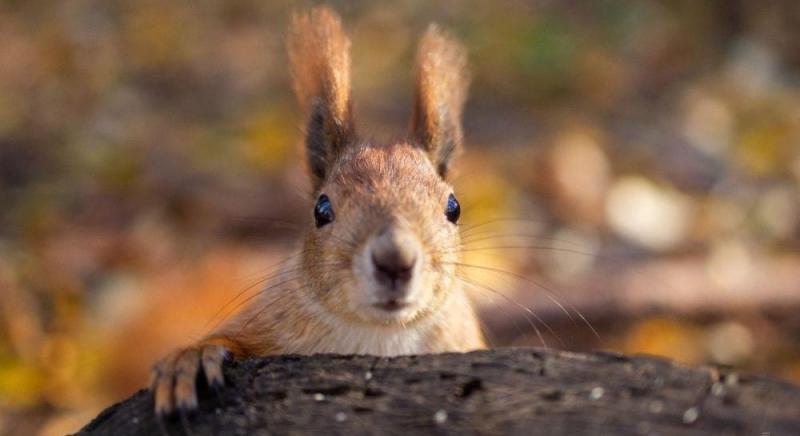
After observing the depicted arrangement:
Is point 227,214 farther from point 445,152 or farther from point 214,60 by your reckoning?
point 445,152

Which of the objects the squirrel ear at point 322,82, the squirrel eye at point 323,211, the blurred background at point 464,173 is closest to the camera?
the squirrel eye at point 323,211

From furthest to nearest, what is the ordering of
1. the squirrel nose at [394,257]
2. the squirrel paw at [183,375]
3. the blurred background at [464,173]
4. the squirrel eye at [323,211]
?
the blurred background at [464,173] < the squirrel eye at [323,211] < the squirrel nose at [394,257] < the squirrel paw at [183,375]

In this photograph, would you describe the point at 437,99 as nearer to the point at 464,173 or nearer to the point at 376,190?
the point at 376,190

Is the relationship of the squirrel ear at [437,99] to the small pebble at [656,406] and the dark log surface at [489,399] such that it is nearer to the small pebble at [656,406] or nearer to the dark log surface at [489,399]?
the dark log surface at [489,399]

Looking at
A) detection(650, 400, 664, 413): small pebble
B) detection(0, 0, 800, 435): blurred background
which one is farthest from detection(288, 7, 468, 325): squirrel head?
detection(650, 400, 664, 413): small pebble

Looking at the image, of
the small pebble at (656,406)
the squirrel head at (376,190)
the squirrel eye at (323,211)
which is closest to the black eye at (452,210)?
the squirrel head at (376,190)

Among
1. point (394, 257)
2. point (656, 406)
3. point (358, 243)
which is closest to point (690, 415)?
point (656, 406)

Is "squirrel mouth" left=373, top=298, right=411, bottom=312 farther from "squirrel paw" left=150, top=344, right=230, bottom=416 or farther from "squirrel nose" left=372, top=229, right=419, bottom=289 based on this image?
"squirrel paw" left=150, top=344, right=230, bottom=416
